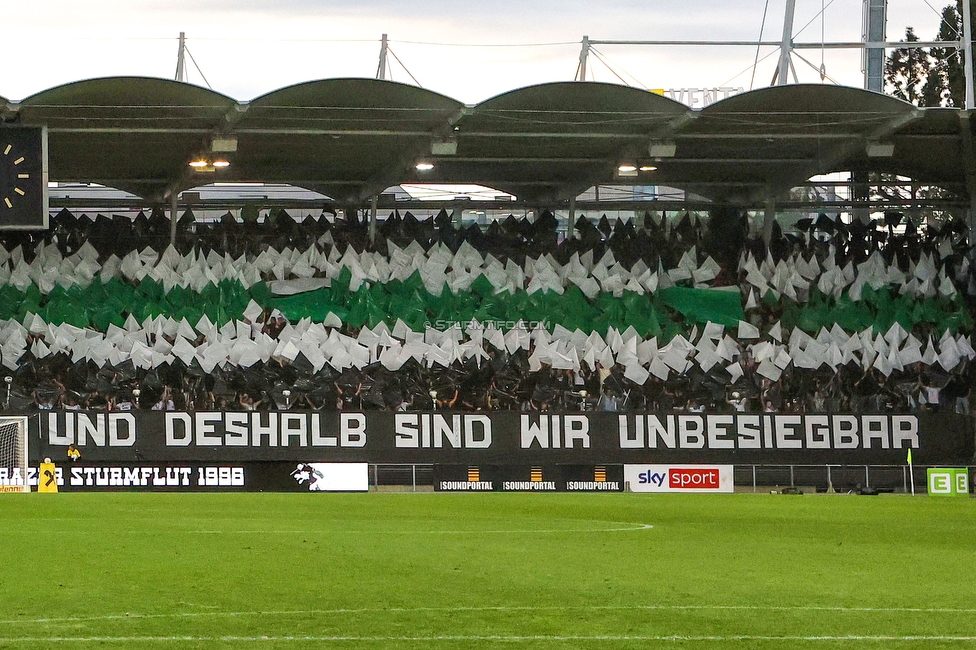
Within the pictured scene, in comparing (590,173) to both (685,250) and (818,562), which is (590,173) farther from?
(818,562)

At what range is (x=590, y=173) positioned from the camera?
40719 mm

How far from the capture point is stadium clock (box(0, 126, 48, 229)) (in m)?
24.7

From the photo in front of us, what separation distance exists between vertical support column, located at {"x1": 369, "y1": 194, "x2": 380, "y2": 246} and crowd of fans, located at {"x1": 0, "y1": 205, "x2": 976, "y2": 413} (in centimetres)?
17

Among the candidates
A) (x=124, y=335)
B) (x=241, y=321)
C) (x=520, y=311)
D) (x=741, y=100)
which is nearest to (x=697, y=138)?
(x=741, y=100)

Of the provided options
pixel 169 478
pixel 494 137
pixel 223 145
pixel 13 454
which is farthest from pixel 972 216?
pixel 13 454

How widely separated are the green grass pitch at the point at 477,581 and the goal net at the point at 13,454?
11.8m

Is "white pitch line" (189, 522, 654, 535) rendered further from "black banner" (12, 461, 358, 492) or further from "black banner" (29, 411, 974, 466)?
"black banner" (29, 411, 974, 466)

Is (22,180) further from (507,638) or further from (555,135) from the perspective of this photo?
(507,638)

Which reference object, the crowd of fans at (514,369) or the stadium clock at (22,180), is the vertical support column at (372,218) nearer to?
the crowd of fans at (514,369)

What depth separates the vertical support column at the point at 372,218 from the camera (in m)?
40.3

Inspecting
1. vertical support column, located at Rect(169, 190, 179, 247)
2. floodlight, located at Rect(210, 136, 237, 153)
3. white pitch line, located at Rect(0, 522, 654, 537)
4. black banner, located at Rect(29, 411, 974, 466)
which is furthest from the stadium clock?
vertical support column, located at Rect(169, 190, 179, 247)

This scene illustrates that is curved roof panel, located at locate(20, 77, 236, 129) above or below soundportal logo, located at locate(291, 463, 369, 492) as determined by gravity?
above

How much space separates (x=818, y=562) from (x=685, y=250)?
2784cm

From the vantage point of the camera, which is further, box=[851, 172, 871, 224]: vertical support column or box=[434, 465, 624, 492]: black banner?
box=[851, 172, 871, 224]: vertical support column
